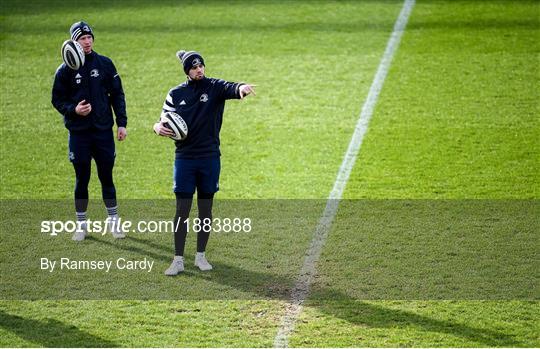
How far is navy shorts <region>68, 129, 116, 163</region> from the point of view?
988 centimetres

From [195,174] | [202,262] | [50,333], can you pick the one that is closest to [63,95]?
[195,174]

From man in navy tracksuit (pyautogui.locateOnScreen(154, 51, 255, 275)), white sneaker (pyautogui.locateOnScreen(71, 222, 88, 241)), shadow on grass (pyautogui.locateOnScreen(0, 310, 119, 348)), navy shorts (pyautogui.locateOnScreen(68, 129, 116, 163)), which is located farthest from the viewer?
white sneaker (pyautogui.locateOnScreen(71, 222, 88, 241))

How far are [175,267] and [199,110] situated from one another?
1.50m

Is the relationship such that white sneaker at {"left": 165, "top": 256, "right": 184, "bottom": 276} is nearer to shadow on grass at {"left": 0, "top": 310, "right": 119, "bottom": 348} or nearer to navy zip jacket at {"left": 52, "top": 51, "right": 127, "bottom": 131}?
shadow on grass at {"left": 0, "top": 310, "right": 119, "bottom": 348}

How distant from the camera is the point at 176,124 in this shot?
349 inches

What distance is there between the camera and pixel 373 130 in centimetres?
1350

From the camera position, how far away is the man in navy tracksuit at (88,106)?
973 cm

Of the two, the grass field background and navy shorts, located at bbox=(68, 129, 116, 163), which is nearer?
the grass field background

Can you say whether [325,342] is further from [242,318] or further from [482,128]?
[482,128]

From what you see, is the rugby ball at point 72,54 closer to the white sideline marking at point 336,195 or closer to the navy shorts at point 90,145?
the navy shorts at point 90,145

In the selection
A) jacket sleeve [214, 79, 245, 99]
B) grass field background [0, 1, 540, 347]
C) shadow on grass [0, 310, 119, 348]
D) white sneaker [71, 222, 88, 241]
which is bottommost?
shadow on grass [0, 310, 119, 348]

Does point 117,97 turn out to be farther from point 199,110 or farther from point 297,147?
point 297,147

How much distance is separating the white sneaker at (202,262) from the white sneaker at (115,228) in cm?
124

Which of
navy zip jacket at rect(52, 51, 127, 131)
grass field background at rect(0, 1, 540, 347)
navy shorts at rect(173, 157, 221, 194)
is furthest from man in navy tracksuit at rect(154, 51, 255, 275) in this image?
navy zip jacket at rect(52, 51, 127, 131)
